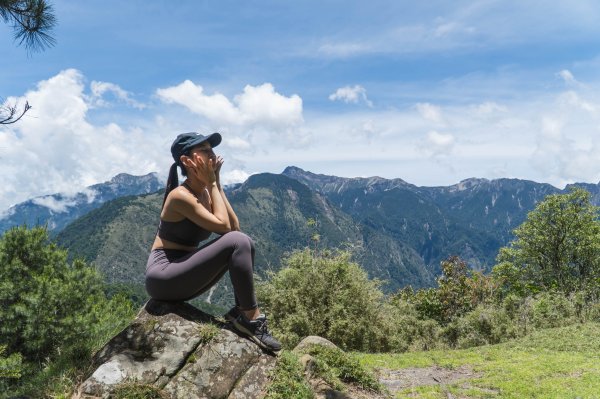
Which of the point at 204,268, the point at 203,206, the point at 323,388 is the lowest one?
the point at 323,388

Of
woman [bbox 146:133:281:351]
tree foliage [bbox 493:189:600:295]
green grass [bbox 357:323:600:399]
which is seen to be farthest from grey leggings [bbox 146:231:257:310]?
tree foliage [bbox 493:189:600:295]

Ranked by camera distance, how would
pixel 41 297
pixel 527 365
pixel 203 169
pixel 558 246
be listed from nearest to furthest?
pixel 203 169
pixel 527 365
pixel 41 297
pixel 558 246

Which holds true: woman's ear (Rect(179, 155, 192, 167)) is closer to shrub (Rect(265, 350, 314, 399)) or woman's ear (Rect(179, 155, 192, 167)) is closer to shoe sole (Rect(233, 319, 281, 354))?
shoe sole (Rect(233, 319, 281, 354))

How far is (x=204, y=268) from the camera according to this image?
5.40 meters

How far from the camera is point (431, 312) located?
3622cm

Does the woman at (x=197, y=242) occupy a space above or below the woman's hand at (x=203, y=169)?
below

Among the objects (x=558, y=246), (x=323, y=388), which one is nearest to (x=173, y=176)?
(x=323, y=388)

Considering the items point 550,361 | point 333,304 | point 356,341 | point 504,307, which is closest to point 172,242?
point 550,361

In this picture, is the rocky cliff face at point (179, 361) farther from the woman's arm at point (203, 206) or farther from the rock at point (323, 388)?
the woman's arm at point (203, 206)

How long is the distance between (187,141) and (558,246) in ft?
124

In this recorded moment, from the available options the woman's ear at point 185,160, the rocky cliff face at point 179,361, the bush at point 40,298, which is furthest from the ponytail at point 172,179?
the bush at point 40,298

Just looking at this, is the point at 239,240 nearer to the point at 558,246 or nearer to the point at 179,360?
the point at 179,360

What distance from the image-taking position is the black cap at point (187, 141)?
566 centimetres

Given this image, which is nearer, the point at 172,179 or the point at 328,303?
the point at 172,179
